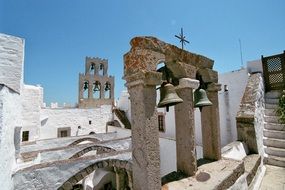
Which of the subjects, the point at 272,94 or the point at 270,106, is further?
the point at 272,94

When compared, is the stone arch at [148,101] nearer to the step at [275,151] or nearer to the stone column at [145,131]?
the stone column at [145,131]

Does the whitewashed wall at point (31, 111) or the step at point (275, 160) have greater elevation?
the whitewashed wall at point (31, 111)

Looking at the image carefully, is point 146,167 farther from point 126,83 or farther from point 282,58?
point 282,58

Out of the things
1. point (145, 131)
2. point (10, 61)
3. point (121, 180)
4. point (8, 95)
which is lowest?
point (121, 180)

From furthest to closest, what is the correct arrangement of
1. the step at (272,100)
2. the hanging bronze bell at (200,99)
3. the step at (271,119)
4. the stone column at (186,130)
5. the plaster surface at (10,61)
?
1. the step at (272,100)
2. the step at (271,119)
3. the plaster surface at (10,61)
4. the hanging bronze bell at (200,99)
5. the stone column at (186,130)

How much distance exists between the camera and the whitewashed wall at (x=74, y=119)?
512 inches

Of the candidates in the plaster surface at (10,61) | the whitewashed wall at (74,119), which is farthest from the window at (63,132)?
the plaster surface at (10,61)

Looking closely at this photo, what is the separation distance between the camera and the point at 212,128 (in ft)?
11.8

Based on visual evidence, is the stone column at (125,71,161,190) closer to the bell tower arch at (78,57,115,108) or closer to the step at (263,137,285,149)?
the step at (263,137,285,149)

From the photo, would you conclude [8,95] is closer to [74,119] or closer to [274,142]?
[274,142]

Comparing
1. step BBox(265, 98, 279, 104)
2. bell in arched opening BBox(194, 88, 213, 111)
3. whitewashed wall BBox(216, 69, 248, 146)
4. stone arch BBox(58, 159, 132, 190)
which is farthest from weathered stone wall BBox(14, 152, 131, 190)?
whitewashed wall BBox(216, 69, 248, 146)

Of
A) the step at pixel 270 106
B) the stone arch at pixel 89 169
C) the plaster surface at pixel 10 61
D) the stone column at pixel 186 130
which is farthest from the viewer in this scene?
the step at pixel 270 106

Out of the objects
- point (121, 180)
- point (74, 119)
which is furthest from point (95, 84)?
point (121, 180)

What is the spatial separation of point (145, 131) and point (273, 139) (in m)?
5.23
